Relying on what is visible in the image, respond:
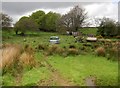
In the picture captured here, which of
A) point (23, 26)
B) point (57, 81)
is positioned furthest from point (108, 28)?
point (57, 81)

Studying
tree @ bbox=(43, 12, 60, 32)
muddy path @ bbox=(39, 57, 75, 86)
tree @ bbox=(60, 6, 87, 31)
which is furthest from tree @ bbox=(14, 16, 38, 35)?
muddy path @ bbox=(39, 57, 75, 86)

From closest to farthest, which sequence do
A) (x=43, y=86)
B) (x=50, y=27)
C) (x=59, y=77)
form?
1. (x=43, y=86)
2. (x=59, y=77)
3. (x=50, y=27)

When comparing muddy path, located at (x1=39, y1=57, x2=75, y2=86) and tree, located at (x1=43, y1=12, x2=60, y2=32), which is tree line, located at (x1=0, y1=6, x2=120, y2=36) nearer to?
tree, located at (x1=43, y1=12, x2=60, y2=32)

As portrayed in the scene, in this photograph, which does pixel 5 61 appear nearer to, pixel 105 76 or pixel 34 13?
pixel 105 76

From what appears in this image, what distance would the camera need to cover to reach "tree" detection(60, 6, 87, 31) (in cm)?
6013

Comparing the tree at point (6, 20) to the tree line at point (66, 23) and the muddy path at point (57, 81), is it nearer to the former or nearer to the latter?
the tree line at point (66, 23)

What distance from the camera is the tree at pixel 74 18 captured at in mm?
60131

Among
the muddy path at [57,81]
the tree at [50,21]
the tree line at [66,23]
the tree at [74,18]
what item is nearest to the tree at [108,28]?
the tree line at [66,23]

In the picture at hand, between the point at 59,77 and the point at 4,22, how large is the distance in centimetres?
3728

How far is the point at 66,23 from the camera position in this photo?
60.1 m

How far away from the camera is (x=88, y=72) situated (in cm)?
1469

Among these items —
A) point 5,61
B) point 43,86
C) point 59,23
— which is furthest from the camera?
point 59,23

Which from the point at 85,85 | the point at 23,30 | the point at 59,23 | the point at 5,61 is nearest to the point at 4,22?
the point at 23,30

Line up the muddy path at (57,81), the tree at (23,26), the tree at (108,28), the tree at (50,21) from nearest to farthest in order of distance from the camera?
the muddy path at (57,81) → the tree at (108,28) → the tree at (23,26) → the tree at (50,21)
